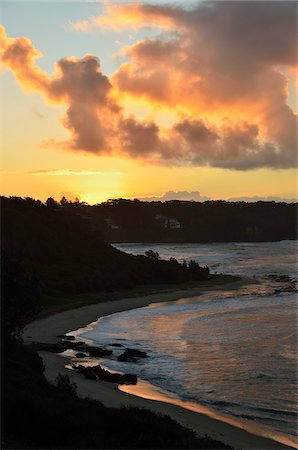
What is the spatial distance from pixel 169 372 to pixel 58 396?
12111 mm

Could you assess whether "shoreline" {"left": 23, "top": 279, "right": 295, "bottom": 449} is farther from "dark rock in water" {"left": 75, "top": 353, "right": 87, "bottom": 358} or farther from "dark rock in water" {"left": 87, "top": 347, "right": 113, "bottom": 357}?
"dark rock in water" {"left": 87, "top": 347, "right": 113, "bottom": 357}

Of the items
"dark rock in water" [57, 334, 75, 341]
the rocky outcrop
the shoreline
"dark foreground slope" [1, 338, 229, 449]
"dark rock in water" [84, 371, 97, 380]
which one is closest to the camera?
"dark foreground slope" [1, 338, 229, 449]

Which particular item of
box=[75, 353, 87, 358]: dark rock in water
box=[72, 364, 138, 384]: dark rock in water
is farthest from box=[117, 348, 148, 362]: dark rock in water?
box=[72, 364, 138, 384]: dark rock in water

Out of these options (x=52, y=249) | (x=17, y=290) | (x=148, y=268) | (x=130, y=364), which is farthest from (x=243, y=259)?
(x=17, y=290)

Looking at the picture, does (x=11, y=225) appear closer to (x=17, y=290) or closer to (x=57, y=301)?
(x=57, y=301)

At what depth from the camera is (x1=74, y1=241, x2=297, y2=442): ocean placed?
82.0 feet

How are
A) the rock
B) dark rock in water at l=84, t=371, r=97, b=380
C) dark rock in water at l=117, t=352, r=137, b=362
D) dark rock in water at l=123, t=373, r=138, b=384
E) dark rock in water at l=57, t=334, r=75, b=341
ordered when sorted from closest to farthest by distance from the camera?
dark rock in water at l=84, t=371, r=97, b=380 → dark rock in water at l=123, t=373, r=138, b=384 → dark rock in water at l=117, t=352, r=137, b=362 → the rock → dark rock in water at l=57, t=334, r=75, b=341

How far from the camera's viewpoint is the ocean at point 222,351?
24984 mm

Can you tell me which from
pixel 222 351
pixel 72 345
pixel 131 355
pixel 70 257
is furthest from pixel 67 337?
pixel 70 257

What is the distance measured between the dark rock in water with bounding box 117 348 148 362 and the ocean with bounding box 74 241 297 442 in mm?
536

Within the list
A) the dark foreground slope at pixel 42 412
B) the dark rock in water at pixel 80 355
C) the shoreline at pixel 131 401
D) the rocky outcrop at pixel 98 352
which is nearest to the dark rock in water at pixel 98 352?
the rocky outcrop at pixel 98 352

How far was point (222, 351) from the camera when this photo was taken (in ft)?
119

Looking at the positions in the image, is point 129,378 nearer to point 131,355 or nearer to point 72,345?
point 131,355

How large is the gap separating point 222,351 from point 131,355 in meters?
6.16
